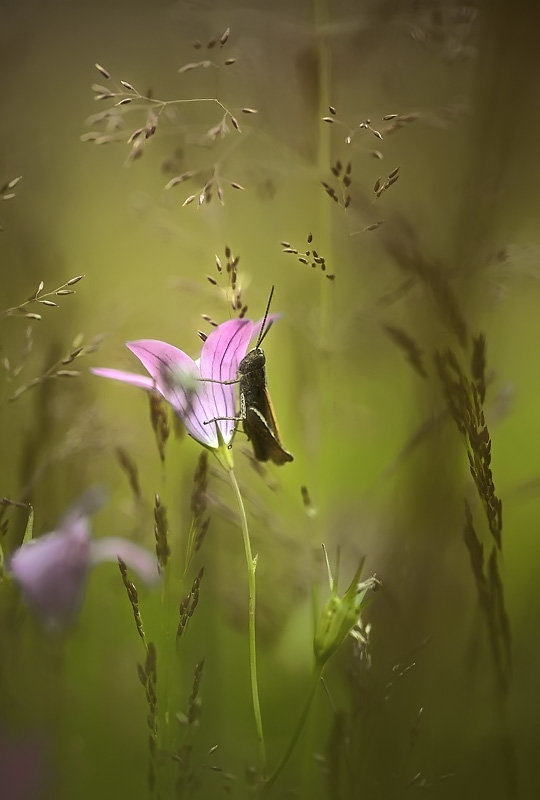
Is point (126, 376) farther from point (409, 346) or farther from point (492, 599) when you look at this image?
point (492, 599)

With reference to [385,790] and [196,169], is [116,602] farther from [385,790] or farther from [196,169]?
[196,169]

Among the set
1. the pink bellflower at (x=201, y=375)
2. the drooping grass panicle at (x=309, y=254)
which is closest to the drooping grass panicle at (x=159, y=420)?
the pink bellflower at (x=201, y=375)

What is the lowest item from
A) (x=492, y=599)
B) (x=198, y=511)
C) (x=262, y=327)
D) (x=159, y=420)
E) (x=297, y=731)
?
(x=297, y=731)

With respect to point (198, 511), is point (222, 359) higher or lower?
higher

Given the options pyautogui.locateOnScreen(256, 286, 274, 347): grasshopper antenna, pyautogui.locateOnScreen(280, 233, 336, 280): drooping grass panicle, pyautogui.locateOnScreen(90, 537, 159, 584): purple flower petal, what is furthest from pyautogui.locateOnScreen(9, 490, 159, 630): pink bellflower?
pyautogui.locateOnScreen(280, 233, 336, 280): drooping grass panicle

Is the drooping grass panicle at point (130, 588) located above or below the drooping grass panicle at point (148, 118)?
below

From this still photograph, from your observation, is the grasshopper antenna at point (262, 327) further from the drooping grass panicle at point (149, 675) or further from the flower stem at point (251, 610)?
the drooping grass panicle at point (149, 675)

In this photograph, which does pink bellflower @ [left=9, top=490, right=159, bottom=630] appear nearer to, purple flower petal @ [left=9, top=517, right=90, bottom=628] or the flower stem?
purple flower petal @ [left=9, top=517, right=90, bottom=628]

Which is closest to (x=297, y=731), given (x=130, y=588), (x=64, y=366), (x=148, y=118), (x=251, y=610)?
(x=251, y=610)

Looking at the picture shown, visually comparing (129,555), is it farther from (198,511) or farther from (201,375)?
(201,375)
